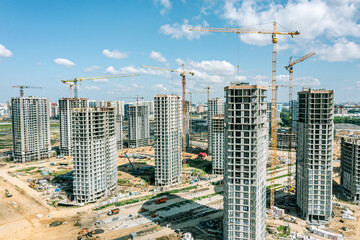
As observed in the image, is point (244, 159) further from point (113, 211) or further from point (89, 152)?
point (89, 152)

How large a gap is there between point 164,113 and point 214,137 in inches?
1179

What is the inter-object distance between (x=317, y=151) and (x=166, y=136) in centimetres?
5388

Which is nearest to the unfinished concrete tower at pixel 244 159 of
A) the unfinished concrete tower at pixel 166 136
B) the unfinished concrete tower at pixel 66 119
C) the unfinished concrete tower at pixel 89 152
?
the unfinished concrete tower at pixel 166 136

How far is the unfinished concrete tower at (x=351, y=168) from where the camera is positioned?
8081 centimetres

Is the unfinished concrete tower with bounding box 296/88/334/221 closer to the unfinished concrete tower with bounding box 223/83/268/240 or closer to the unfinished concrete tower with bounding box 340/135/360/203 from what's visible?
the unfinished concrete tower with bounding box 340/135/360/203

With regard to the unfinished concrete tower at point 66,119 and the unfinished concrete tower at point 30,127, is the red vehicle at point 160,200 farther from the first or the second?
the unfinished concrete tower at point 30,127

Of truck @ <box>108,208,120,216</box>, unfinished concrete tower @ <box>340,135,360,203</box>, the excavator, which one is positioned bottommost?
the excavator

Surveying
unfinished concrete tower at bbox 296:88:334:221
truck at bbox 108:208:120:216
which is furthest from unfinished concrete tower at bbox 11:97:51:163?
unfinished concrete tower at bbox 296:88:334:221

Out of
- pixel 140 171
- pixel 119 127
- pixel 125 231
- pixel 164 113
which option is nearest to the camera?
pixel 125 231

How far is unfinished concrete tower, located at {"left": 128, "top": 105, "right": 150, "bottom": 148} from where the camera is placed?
7224 inches

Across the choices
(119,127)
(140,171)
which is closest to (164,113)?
(140,171)

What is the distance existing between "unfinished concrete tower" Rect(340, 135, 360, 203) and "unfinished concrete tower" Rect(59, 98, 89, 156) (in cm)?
13730

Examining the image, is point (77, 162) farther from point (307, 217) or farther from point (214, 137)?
point (307, 217)

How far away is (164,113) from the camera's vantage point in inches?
3920
